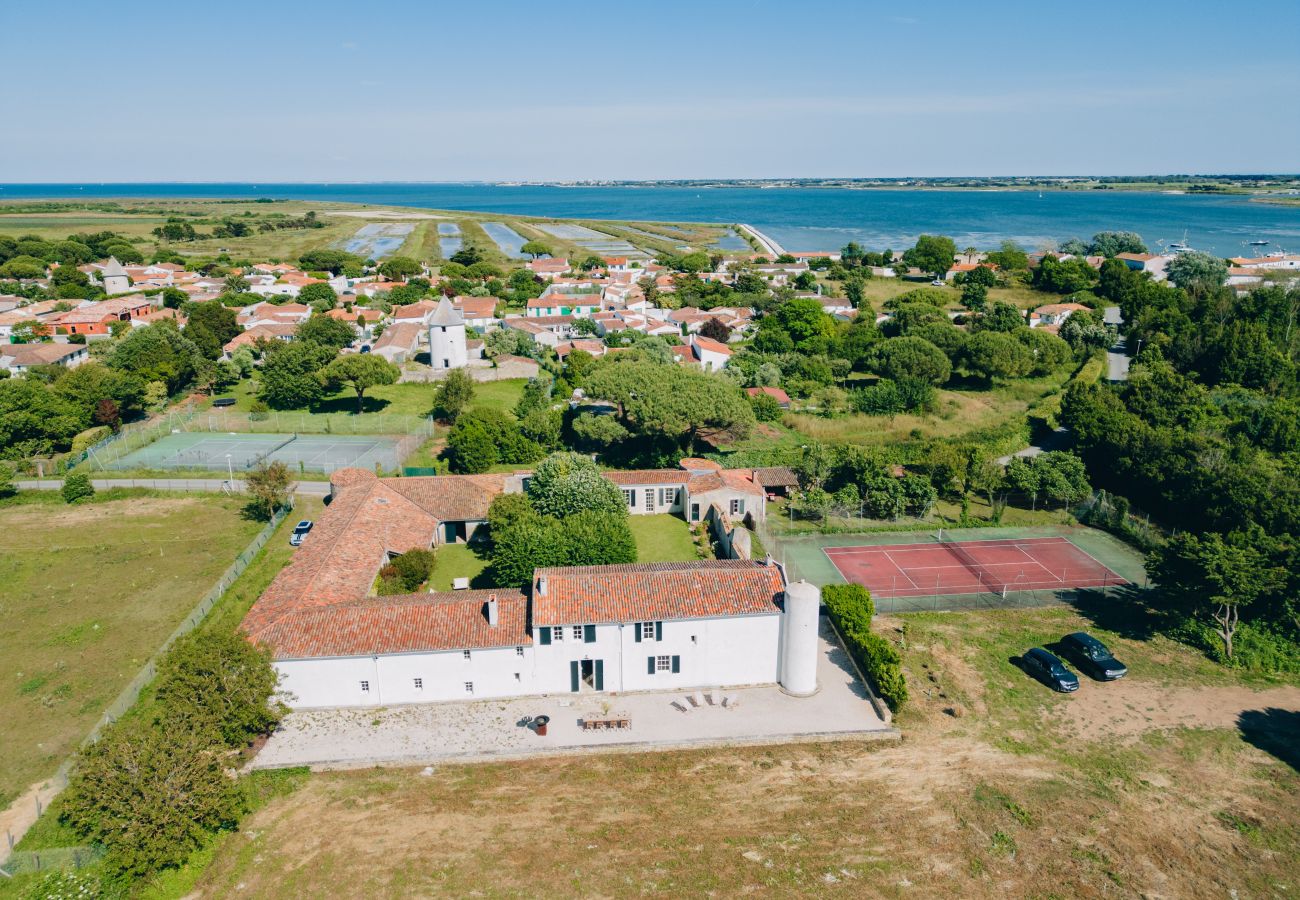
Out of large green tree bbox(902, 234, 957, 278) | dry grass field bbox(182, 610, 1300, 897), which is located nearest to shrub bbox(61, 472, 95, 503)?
dry grass field bbox(182, 610, 1300, 897)

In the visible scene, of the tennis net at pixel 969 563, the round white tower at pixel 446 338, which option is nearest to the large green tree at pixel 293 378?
the round white tower at pixel 446 338

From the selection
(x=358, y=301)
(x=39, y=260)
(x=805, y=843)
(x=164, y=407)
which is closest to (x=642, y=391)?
(x=805, y=843)

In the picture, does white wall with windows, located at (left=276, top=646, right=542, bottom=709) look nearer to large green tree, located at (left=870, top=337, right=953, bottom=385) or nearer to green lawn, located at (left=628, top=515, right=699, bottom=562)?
green lawn, located at (left=628, top=515, right=699, bottom=562)

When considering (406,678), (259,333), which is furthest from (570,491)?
(259,333)

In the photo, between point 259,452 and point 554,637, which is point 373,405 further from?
point 554,637

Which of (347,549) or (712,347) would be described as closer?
(347,549)

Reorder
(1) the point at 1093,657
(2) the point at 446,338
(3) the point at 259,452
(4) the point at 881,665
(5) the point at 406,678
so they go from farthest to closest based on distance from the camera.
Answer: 1. (2) the point at 446,338
2. (3) the point at 259,452
3. (1) the point at 1093,657
4. (4) the point at 881,665
5. (5) the point at 406,678
